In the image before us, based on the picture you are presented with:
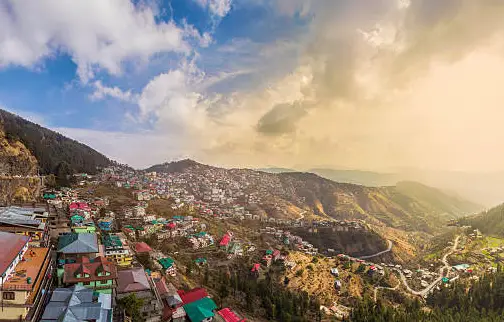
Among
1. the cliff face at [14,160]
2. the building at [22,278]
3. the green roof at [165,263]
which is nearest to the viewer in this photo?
the building at [22,278]

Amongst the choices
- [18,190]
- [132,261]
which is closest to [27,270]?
[132,261]

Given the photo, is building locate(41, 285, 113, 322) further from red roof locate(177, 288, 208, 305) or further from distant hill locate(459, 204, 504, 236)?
distant hill locate(459, 204, 504, 236)

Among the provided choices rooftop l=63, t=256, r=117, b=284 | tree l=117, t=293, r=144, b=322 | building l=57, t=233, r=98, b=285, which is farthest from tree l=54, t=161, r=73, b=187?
tree l=117, t=293, r=144, b=322

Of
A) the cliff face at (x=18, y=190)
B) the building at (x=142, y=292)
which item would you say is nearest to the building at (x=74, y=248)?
the building at (x=142, y=292)

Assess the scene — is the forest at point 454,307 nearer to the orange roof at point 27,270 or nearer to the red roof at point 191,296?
the red roof at point 191,296

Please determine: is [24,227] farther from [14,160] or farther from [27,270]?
[14,160]

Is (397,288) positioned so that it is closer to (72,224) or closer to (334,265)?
(334,265)
